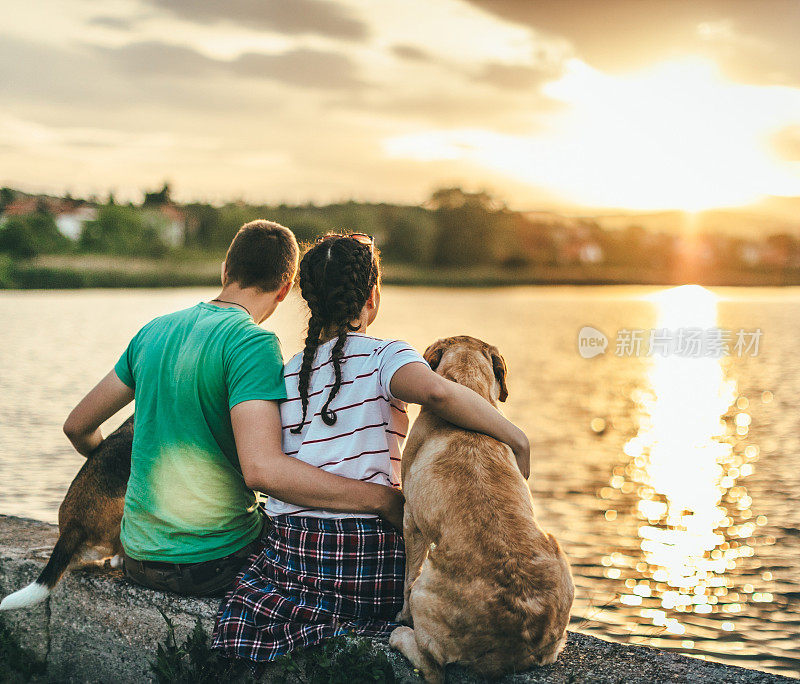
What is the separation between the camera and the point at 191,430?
3330 mm

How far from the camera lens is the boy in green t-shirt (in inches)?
123

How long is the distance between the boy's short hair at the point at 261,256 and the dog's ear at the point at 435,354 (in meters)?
0.87

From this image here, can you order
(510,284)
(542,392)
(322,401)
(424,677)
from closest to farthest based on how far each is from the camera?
(424,677)
(322,401)
(542,392)
(510,284)

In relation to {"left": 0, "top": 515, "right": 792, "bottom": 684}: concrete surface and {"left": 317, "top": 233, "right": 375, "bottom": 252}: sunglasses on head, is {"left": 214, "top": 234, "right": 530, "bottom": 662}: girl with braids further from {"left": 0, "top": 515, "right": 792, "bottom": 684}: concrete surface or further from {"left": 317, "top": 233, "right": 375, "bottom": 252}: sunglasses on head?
{"left": 0, "top": 515, "right": 792, "bottom": 684}: concrete surface

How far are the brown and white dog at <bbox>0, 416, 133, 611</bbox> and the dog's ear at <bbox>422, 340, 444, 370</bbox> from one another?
1589mm

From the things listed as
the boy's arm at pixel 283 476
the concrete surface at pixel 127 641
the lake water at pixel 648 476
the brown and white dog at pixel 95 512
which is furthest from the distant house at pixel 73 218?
the boy's arm at pixel 283 476

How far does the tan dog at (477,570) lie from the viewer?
2.74 metres

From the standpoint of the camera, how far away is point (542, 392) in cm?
1891

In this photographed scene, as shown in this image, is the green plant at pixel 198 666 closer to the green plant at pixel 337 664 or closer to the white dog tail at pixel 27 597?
the green plant at pixel 337 664

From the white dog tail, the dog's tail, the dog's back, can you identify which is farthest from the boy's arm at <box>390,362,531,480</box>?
the white dog tail

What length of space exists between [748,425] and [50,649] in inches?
548

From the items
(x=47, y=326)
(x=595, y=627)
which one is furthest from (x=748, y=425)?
(x=47, y=326)

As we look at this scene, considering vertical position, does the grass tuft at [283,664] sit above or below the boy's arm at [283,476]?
below

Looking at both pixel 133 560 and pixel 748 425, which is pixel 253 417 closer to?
pixel 133 560
